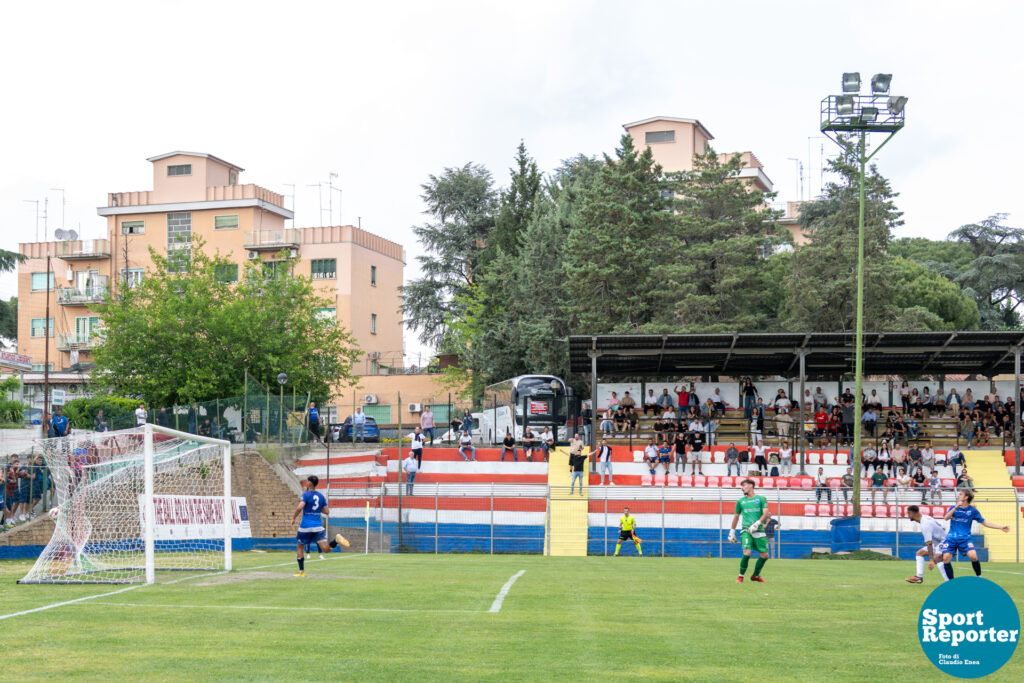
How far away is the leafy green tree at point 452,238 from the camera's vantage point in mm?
71562

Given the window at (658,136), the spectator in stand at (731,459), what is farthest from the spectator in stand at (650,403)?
the window at (658,136)

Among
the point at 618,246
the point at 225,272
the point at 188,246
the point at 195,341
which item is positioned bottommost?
the point at 195,341

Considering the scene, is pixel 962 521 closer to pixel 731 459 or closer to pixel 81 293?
pixel 731 459

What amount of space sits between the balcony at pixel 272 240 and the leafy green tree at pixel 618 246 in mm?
25585

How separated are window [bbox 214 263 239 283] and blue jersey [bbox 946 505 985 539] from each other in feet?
138

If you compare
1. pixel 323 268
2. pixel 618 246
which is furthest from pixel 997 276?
pixel 323 268

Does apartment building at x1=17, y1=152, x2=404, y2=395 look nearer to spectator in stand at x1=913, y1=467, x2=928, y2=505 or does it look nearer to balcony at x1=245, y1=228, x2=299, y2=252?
balcony at x1=245, y1=228, x2=299, y2=252

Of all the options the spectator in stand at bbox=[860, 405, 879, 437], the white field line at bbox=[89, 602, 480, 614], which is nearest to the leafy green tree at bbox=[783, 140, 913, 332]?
the spectator in stand at bbox=[860, 405, 879, 437]

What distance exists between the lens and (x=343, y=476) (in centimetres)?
4081

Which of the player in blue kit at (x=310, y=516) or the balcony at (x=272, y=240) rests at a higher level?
the balcony at (x=272, y=240)

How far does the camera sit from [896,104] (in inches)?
1427

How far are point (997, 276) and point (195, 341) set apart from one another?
49551 mm

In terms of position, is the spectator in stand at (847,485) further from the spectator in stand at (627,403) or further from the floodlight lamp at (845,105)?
the floodlight lamp at (845,105)

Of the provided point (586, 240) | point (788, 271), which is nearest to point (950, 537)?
point (586, 240)
